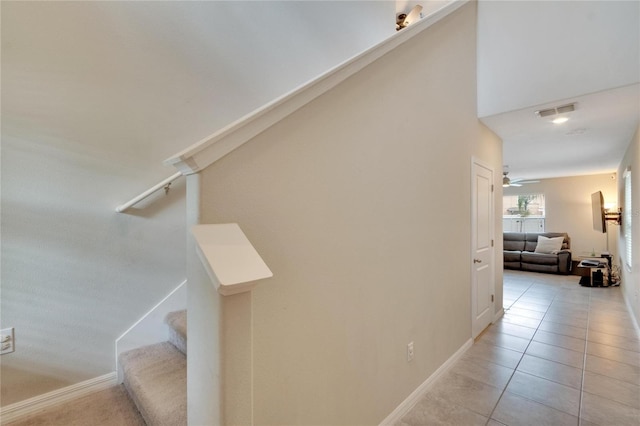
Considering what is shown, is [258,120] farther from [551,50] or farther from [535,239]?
[535,239]

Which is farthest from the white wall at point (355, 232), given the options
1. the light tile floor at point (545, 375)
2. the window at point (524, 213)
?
the window at point (524, 213)

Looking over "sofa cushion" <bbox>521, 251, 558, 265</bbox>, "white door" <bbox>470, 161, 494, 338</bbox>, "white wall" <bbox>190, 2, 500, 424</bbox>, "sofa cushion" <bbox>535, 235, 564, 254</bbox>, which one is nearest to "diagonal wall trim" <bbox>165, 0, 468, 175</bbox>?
"white wall" <bbox>190, 2, 500, 424</bbox>

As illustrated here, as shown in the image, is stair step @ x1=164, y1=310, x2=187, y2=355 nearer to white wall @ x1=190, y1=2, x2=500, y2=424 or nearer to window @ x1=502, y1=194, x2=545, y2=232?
white wall @ x1=190, y1=2, x2=500, y2=424

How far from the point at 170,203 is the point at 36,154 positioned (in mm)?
753

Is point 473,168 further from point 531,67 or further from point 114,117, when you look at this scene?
point 114,117

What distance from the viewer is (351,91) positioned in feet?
4.81

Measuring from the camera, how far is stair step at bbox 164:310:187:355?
5.80 ft

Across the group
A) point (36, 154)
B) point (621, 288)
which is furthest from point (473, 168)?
point (621, 288)

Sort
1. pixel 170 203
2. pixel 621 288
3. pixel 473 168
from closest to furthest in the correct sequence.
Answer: pixel 170 203 → pixel 473 168 → pixel 621 288

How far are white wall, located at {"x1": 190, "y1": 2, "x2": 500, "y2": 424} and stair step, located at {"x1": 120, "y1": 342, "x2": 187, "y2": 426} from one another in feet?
1.79

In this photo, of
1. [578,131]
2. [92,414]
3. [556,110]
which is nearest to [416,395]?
[92,414]

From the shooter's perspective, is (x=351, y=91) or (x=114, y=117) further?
(x=114, y=117)

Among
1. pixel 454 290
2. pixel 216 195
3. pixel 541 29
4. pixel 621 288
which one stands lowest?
pixel 621 288

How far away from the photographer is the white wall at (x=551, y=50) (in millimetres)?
2270
